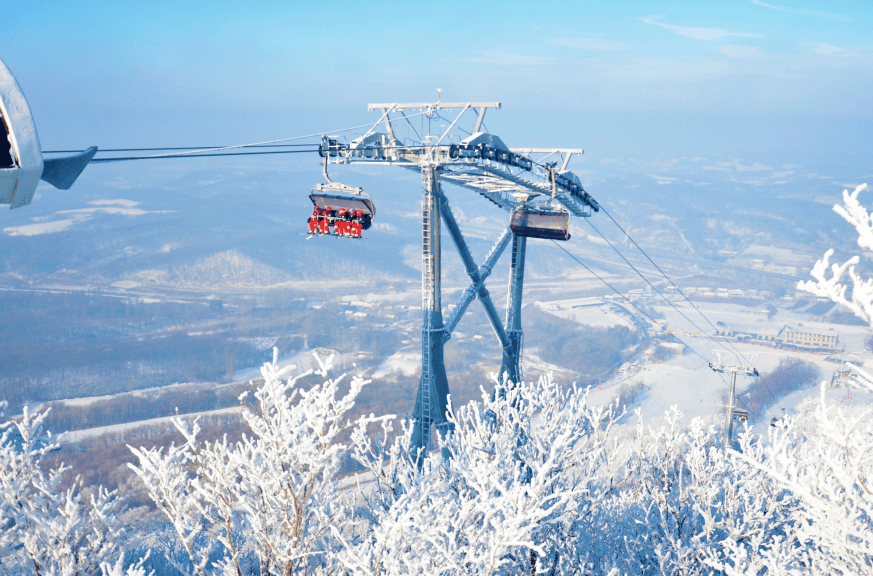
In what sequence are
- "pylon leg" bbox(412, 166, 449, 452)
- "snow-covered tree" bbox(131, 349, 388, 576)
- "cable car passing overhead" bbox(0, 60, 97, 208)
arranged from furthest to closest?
"pylon leg" bbox(412, 166, 449, 452), "snow-covered tree" bbox(131, 349, 388, 576), "cable car passing overhead" bbox(0, 60, 97, 208)

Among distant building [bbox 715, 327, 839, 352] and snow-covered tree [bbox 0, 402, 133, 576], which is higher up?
snow-covered tree [bbox 0, 402, 133, 576]

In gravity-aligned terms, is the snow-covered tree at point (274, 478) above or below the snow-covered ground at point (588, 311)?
above

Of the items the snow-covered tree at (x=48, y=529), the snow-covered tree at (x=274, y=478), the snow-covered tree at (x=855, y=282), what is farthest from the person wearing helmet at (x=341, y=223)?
the snow-covered tree at (x=855, y=282)

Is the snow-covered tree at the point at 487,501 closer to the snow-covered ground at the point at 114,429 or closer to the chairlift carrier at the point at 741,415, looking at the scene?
the chairlift carrier at the point at 741,415

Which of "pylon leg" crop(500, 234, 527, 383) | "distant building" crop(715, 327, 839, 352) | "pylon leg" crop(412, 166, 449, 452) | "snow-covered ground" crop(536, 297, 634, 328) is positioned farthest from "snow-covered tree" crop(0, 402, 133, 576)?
"snow-covered ground" crop(536, 297, 634, 328)

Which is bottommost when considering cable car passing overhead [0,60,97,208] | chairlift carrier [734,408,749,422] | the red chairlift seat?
chairlift carrier [734,408,749,422]

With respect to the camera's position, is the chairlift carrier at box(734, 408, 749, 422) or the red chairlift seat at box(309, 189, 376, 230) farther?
the chairlift carrier at box(734, 408, 749, 422)

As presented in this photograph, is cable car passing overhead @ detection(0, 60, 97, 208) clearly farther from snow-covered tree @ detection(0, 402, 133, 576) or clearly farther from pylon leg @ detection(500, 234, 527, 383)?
pylon leg @ detection(500, 234, 527, 383)

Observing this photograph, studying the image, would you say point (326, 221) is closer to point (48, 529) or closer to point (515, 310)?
point (48, 529)

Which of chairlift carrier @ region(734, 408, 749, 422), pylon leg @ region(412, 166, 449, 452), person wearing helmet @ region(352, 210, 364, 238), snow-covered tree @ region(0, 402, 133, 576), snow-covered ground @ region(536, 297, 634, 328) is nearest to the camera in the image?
snow-covered tree @ region(0, 402, 133, 576)
